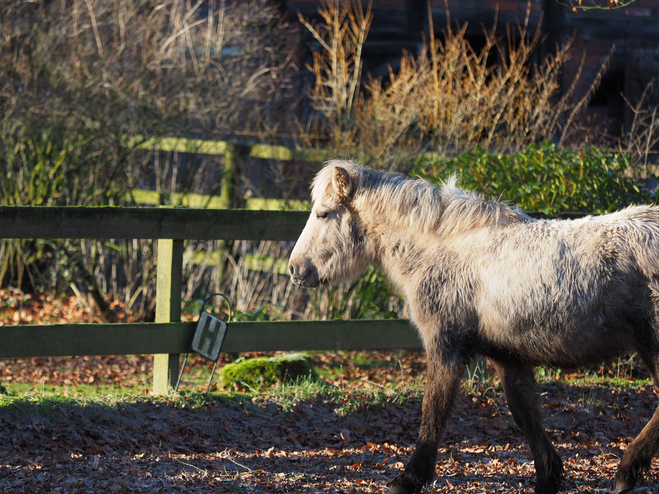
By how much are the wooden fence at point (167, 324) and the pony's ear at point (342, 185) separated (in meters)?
1.46

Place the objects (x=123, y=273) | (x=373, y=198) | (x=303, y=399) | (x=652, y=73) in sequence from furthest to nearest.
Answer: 1. (x=652, y=73)
2. (x=123, y=273)
3. (x=303, y=399)
4. (x=373, y=198)

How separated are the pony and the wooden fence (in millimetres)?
1258

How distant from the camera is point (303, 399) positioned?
217 inches

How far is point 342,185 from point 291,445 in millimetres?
1849

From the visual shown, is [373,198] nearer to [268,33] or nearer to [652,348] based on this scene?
[652,348]

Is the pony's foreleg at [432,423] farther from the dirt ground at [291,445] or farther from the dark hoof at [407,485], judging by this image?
the dirt ground at [291,445]

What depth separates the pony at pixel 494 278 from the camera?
3.64 m

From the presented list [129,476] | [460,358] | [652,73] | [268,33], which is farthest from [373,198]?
[652,73]

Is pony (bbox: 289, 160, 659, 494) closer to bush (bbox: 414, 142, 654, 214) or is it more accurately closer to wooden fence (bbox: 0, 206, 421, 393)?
wooden fence (bbox: 0, 206, 421, 393)

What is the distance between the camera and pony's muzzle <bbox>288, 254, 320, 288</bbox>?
440cm

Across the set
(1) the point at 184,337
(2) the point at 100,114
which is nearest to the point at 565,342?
(1) the point at 184,337

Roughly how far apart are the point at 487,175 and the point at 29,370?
489 centimetres

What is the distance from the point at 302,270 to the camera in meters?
4.40

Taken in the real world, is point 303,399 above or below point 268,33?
below
